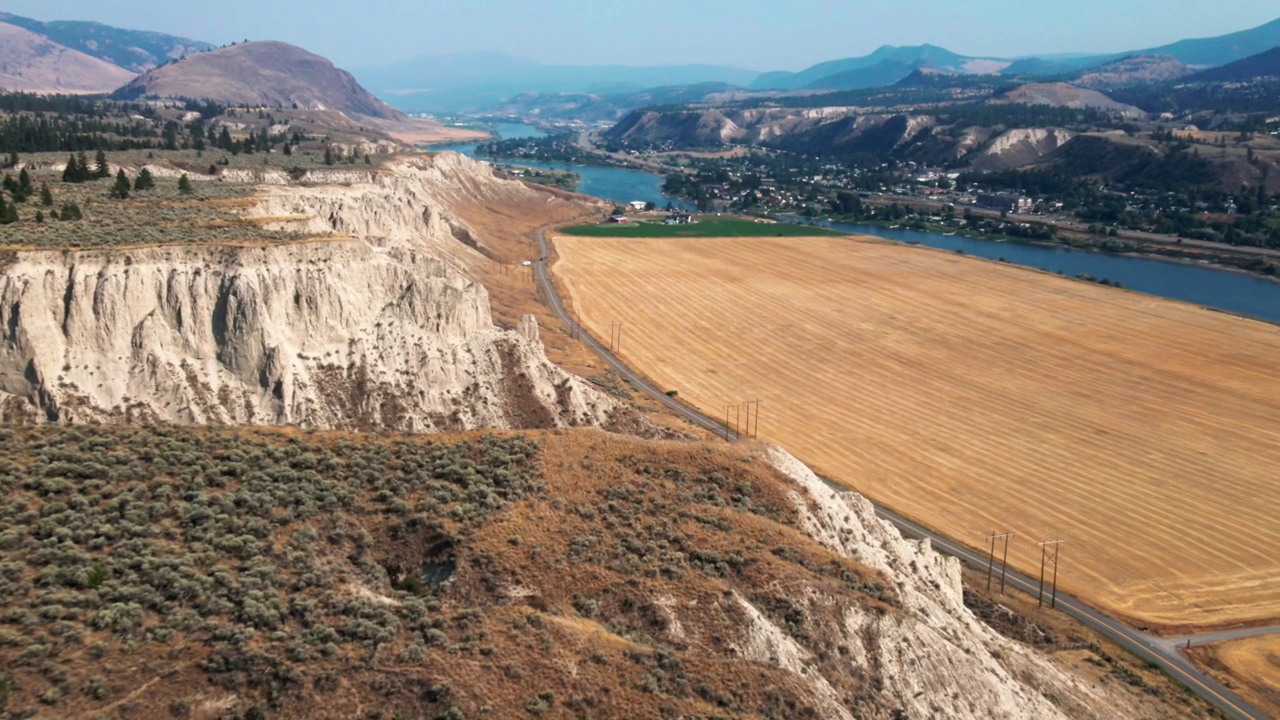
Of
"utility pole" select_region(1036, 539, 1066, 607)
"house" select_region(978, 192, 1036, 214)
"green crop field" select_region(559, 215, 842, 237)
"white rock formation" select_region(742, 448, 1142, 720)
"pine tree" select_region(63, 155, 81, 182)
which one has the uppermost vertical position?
"pine tree" select_region(63, 155, 81, 182)

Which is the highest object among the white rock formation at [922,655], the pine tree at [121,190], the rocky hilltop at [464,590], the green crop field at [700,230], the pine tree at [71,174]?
the pine tree at [71,174]

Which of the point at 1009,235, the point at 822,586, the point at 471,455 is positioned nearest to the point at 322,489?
the point at 471,455

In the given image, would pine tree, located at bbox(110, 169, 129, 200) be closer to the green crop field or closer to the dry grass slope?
the dry grass slope

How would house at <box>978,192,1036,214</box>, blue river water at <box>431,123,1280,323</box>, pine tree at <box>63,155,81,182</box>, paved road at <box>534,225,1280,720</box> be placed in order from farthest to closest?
1. house at <box>978,192,1036,214</box>
2. blue river water at <box>431,123,1280,323</box>
3. pine tree at <box>63,155,81,182</box>
4. paved road at <box>534,225,1280,720</box>

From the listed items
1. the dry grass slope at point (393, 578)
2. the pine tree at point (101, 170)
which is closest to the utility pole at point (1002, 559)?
the dry grass slope at point (393, 578)

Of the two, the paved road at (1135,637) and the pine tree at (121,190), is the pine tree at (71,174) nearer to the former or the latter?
the pine tree at (121,190)

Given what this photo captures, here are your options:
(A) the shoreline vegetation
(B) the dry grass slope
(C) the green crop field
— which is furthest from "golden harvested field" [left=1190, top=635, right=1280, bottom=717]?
(C) the green crop field

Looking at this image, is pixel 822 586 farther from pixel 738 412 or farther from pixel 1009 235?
pixel 1009 235
